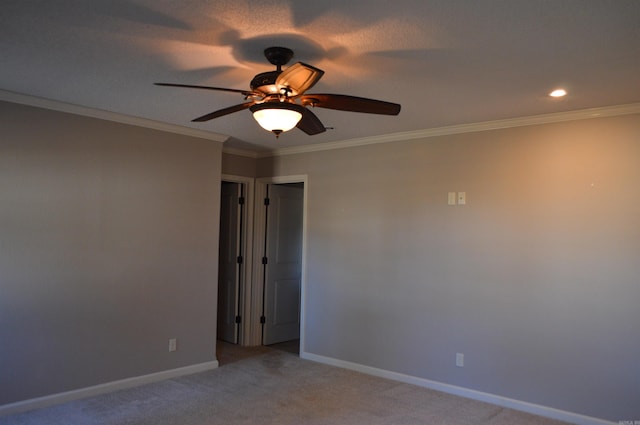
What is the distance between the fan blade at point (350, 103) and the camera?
2.36 metres

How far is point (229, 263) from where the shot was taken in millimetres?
5879

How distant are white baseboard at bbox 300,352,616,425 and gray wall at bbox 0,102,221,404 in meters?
1.39

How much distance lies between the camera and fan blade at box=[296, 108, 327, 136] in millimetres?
2521

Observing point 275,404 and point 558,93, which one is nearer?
point 558,93

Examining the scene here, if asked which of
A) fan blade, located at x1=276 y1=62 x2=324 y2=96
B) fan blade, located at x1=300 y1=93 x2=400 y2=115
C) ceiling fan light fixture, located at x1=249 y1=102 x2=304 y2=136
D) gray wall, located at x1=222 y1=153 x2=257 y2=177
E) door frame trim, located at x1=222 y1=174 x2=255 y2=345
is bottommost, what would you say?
door frame trim, located at x1=222 y1=174 x2=255 y2=345

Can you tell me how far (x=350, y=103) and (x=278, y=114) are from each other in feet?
1.24

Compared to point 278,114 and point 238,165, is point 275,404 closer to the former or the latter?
point 278,114

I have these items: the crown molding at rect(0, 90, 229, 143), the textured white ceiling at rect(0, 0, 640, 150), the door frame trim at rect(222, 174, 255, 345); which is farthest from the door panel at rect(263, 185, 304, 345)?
the textured white ceiling at rect(0, 0, 640, 150)

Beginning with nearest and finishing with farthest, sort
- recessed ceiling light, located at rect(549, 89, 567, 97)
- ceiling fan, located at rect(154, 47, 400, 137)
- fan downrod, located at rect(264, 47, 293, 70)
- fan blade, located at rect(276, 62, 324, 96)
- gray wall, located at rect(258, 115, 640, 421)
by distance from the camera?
fan blade, located at rect(276, 62, 324, 96) → ceiling fan, located at rect(154, 47, 400, 137) → fan downrod, located at rect(264, 47, 293, 70) → recessed ceiling light, located at rect(549, 89, 567, 97) → gray wall, located at rect(258, 115, 640, 421)

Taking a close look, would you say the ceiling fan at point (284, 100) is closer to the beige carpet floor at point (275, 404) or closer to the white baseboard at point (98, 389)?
the beige carpet floor at point (275, 404)

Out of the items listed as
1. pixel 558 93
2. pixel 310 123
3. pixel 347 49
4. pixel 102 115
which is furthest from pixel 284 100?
pixel 102 115

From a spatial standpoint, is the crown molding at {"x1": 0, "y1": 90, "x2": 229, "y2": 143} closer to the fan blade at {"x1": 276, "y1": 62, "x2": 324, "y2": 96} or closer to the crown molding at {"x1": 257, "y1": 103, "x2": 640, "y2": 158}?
the crown molding at {"x1": 257, "y1": 103, "x2": 640, "y2": 158}

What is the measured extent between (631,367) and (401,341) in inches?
72.7

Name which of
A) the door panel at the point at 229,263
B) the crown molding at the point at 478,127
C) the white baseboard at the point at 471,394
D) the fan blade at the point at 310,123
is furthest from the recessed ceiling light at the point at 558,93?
the door panel at the point at 229,263
